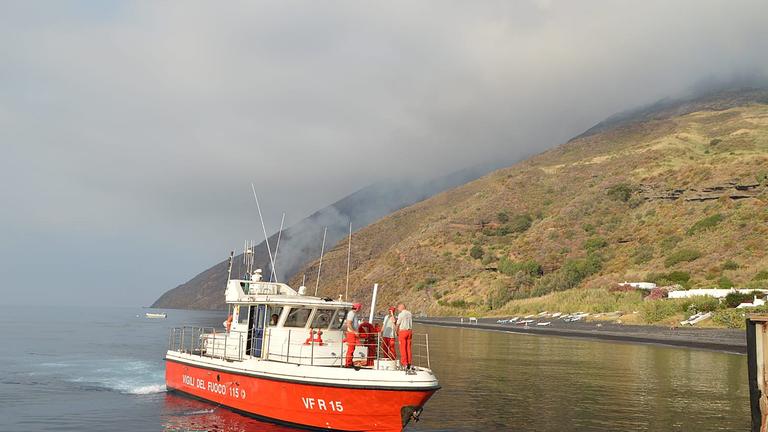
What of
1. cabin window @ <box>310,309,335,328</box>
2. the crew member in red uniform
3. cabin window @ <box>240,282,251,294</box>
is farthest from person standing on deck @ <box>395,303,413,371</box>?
cabin window @ <box>240,282,251,294</box>

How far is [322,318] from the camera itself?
18453mm

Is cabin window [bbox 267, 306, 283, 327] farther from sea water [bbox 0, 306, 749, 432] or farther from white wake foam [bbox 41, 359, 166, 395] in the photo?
white wake foam [bbox 41, 359, 166, 395]

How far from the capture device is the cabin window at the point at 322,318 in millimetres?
18391

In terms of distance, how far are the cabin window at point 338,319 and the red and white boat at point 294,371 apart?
1.2 inches

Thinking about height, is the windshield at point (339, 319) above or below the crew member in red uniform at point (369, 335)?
above

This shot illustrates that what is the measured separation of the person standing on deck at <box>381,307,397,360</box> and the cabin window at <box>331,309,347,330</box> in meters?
1.61

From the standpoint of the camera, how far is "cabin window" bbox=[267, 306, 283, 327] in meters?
18.6

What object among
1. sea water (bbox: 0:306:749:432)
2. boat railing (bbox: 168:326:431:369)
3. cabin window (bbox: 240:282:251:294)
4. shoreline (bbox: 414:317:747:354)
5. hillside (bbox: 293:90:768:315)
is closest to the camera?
boat railing (bbox: 168:326:431:369)

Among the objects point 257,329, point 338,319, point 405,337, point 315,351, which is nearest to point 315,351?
point 315,351

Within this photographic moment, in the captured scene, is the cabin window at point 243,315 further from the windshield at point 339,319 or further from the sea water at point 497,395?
the windshield at point 339,319

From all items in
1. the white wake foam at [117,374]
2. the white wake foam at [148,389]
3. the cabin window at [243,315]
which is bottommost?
the white wake foam at [117,374]

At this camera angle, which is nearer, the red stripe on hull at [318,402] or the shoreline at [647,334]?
the red stripe on hull at [318,402]

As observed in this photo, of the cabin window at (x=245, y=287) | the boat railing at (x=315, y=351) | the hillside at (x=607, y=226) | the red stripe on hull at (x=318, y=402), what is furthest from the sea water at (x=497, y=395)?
the hillside at (x=607, y=226)

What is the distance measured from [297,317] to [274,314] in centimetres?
80
